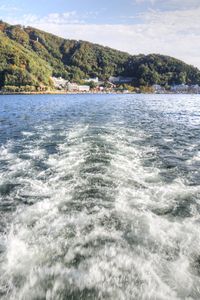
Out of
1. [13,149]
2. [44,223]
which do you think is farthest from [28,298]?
[13,149]

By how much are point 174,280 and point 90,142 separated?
1132 centimetres

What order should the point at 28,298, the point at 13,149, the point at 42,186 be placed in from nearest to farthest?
the point at 28,298 → the point at 42,186 → the point at 13,149

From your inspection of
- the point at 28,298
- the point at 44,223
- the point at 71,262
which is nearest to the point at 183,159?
the point at 44,223

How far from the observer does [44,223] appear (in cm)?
692

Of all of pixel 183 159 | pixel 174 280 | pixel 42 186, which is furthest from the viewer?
pixel 183 159

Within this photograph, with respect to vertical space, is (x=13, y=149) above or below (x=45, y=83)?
above

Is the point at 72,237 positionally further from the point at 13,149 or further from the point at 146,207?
the point at 13,149

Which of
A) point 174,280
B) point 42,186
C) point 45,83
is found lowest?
point 45,83

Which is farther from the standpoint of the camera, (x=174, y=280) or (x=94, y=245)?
(x=94, y=245)

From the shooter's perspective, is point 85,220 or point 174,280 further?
point 85,220

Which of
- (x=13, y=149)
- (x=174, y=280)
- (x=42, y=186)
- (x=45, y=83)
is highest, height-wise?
(x=174, y=280)

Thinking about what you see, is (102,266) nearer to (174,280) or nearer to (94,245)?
(94,245)

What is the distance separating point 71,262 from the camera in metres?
5.49

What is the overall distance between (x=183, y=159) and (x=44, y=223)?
25.6ft
